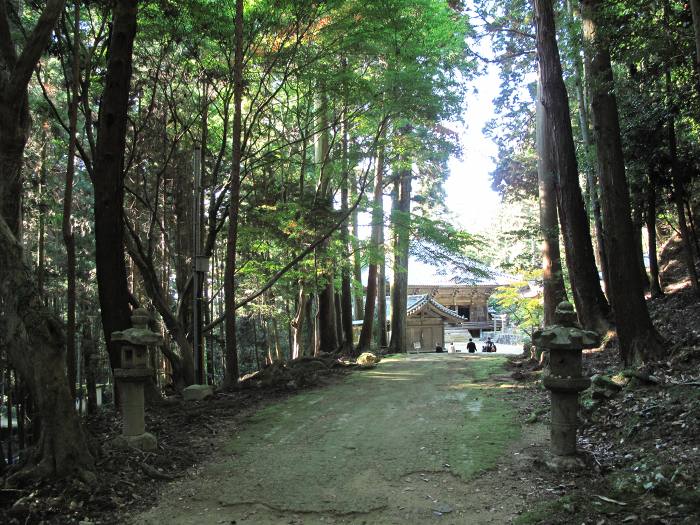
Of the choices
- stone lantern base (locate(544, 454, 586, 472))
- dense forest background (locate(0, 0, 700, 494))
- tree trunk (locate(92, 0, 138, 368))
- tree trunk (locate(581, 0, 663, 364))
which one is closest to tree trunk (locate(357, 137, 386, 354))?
dense forest background (locate(0, 0, 700, 494))

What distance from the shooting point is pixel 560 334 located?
15.4ft

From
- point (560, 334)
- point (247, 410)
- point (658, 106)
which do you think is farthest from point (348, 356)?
point (560, 334)

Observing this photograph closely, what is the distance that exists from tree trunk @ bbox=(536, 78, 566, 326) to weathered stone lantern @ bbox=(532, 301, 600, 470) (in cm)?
774

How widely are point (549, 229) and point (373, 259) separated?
424 cm

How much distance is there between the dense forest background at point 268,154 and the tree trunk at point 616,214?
3cm

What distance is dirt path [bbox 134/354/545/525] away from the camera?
161 inches

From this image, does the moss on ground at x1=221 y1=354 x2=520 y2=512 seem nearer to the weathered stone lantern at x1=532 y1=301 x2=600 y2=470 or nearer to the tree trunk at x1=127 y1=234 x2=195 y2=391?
the weathered stone lantern at x1=532 y1=301 x2=600 y2=470

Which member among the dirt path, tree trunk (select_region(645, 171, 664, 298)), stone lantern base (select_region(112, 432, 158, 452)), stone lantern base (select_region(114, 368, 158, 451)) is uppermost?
tree trunk (select_region(645, 171, 664, 298))

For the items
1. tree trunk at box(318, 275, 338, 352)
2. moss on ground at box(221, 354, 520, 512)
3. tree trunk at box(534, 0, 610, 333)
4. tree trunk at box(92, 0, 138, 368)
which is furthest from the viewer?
tree trunk at box(318, 275, 338, 352)

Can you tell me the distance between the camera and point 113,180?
23.7 feet

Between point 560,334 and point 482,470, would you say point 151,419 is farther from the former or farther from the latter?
point 560,334

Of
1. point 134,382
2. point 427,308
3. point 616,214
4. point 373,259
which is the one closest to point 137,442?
point 134,382

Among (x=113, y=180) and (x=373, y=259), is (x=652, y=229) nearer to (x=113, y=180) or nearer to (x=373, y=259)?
(x=373, y=259)

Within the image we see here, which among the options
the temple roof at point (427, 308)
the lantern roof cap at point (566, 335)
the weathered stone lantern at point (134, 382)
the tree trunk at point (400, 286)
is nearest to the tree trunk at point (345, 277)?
the tree trunk at point (400, 286)
